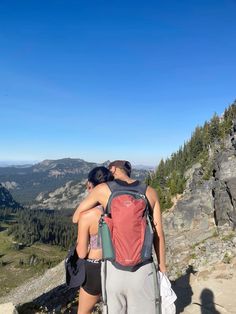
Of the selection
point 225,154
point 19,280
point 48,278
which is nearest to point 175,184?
point 225,154

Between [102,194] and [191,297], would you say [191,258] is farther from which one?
[102,194]

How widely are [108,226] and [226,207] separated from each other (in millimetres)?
39121

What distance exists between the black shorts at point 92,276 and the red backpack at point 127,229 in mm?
780

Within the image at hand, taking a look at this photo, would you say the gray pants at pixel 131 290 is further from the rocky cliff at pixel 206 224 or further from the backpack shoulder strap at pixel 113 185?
the rocky cliff at pixel 206 224

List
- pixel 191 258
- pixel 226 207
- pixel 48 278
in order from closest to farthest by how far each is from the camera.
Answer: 1. pixel 191 258
2. pixel 226 207
3. pixel 48 278

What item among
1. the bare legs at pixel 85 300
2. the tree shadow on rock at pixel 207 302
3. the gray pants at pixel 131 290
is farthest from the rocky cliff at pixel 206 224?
the gray pants at pixel 131 290

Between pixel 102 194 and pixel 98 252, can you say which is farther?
pixel 98 252

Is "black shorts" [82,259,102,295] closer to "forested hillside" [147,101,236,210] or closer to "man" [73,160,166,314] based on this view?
"man" [73,160,166,314]

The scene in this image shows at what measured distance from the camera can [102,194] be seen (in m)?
6.90

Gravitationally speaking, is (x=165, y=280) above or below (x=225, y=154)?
below

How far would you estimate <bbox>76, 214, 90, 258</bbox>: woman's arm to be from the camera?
23.6 feet

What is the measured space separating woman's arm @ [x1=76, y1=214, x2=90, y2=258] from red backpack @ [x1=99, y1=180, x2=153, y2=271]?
1.59 feet

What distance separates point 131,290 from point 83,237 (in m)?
1.47

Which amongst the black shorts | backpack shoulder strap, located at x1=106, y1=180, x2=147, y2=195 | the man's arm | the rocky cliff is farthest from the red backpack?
the rocky cliff
